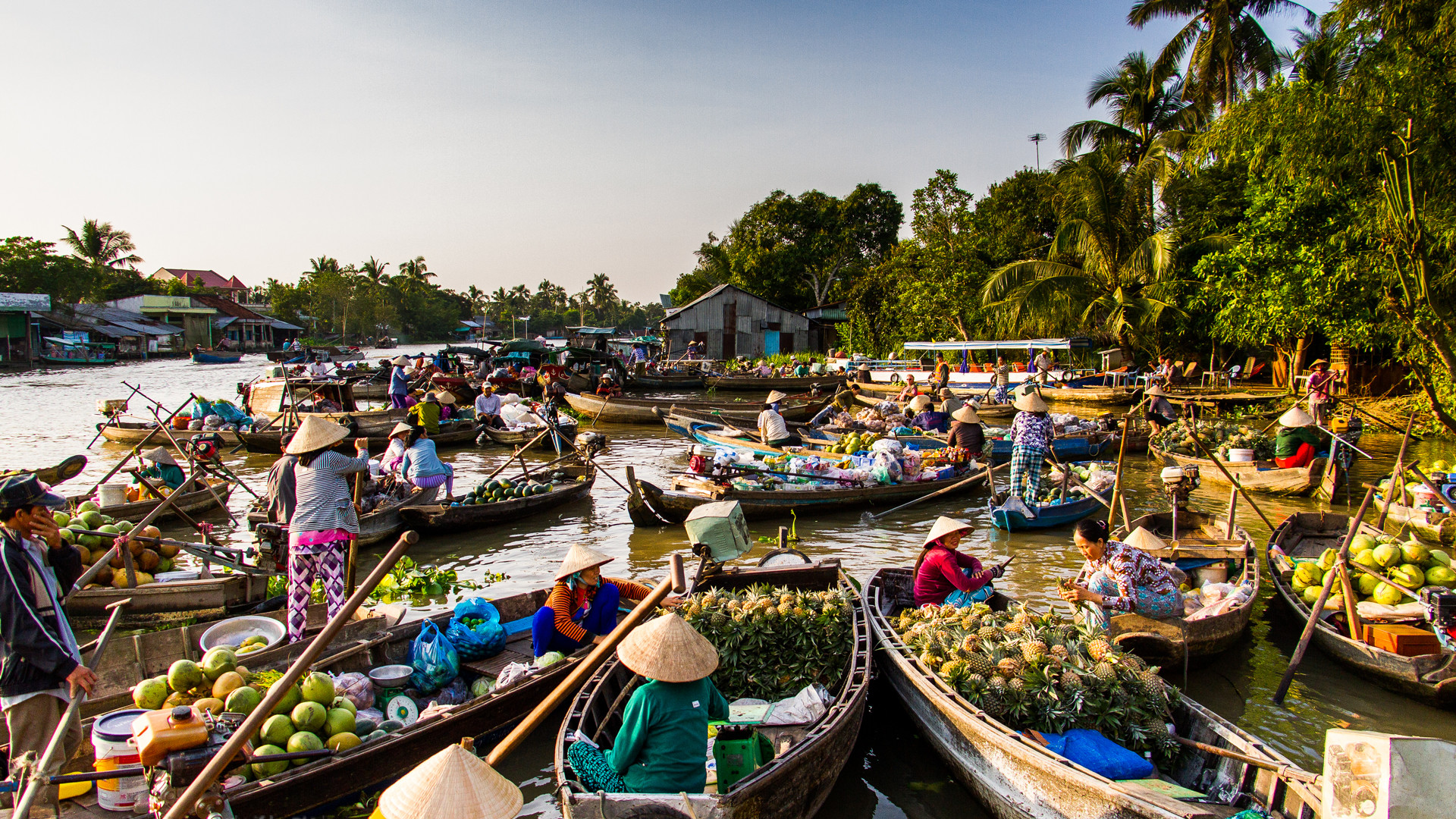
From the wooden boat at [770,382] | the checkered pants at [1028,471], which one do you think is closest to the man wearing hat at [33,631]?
the checkered pants at [1028,471]

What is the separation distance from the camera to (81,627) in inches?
257

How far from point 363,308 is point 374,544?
71.6 metres

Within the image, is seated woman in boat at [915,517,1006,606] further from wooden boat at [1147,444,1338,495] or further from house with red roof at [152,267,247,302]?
house with red roof at [152,267,247,302]

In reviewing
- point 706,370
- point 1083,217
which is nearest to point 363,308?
point 706,370

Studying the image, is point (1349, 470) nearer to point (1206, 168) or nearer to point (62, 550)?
point (1206, 168)

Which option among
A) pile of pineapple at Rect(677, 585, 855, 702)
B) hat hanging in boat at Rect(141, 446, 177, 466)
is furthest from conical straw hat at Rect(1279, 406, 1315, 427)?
hat hanging in boat at Rect(141, 446, 177, 466)

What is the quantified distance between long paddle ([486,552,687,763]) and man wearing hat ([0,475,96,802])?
1233mm

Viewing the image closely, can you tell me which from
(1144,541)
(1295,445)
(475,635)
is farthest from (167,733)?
(1295,445)

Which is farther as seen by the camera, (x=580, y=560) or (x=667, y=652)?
(x=580, y=560)

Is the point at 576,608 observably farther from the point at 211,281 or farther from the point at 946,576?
the point at 211,281

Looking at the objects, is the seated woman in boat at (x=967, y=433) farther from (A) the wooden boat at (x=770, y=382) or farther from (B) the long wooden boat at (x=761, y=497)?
(A) the wooden boat at (x=770, y=382)

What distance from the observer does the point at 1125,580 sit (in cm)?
582

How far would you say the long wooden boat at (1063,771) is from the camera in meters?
3.47

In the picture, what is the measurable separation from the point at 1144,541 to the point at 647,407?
16.6 meters
